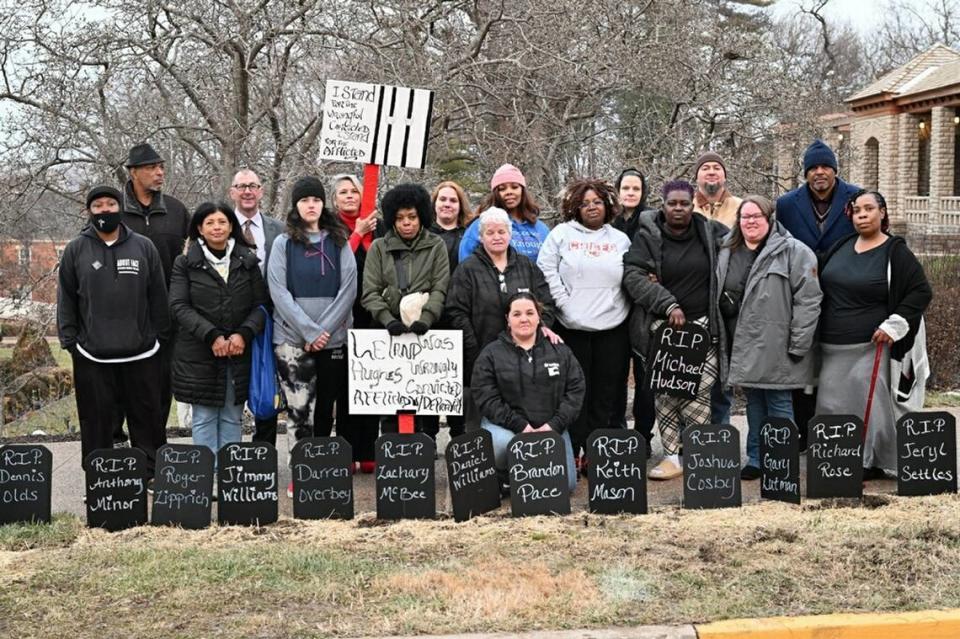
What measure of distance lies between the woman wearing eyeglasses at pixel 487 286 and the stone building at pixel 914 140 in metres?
28.2

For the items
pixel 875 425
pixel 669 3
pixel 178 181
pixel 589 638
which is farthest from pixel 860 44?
pixel 589 638

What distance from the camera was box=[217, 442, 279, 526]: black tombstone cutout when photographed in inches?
236

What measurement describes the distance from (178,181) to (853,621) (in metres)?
10.6

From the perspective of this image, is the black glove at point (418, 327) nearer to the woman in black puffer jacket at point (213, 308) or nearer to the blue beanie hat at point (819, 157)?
the woman in black puffer jacket at point (213, 308)

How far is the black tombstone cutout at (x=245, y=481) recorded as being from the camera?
19.6 ft

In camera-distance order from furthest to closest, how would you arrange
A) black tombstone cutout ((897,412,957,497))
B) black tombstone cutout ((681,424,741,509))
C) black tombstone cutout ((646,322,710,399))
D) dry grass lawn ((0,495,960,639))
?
black tombstone cutout ((646,322,710,399)), black tombstone cutout ((897,412,957,497)), black tombstone cutout ((681,424,741,509)), dry grass lawn ((0,495,960,639))

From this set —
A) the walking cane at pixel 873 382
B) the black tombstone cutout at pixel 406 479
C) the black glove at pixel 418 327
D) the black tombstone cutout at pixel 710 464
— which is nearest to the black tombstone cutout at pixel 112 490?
the black tombstone cutout at pixel 406 479

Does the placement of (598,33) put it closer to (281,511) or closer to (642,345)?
(642,345)

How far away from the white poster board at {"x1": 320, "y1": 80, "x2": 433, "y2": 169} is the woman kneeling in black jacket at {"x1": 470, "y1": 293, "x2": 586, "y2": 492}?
1.39 metres

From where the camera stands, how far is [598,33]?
12.1 metres

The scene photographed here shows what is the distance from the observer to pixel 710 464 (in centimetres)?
624

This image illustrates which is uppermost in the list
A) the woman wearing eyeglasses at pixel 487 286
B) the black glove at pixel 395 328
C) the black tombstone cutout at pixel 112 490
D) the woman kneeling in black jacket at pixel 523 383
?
the woman wearing eyeglasses at pixel 487 286

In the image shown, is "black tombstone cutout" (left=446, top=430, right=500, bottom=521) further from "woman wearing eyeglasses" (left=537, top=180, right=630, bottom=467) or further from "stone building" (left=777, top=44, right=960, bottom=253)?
"stone building" (left=777, top=44, right=960, bottom=253)

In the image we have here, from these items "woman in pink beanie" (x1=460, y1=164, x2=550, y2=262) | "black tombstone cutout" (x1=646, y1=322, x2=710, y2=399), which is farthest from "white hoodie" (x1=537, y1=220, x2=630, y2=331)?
"black tombstone cutout" (x1=646, y1=322, x2=710, y2=399)
